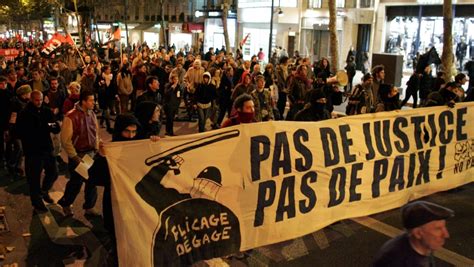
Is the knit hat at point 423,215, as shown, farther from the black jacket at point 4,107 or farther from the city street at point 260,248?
the black jacket at point 4,107

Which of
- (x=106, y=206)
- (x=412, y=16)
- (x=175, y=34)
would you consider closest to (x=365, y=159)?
(x=106, y=206)

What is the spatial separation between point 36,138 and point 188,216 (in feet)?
9.94

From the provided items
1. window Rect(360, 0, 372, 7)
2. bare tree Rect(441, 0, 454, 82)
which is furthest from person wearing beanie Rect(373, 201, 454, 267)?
window Rect(360, 0, 372, 7)

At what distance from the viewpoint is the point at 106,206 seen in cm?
502

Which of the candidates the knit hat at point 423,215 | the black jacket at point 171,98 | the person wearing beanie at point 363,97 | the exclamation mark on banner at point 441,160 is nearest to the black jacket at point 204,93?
the black jacket at point 171,98

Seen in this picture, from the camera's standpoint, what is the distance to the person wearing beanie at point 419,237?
113 inches

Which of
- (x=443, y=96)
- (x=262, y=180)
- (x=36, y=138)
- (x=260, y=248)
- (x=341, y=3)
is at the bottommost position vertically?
(x=260, y=248)

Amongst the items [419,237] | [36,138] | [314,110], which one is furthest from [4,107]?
[419,237]

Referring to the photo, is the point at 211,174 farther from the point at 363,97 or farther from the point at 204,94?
the point at 204,94

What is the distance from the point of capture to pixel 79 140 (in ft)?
21.8

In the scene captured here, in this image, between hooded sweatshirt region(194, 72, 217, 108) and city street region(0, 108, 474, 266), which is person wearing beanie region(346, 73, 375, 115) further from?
hooded sweatshirt region(194, 72, 217, 108)

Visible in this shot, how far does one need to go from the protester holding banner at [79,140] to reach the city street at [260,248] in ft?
0.81

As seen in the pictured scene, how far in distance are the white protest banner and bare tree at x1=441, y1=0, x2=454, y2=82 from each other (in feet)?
29.0

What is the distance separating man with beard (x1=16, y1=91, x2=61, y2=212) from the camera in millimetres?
6777
